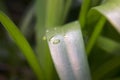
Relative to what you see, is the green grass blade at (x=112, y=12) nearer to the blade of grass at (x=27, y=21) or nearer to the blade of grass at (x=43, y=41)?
the blade of grass at (x=43, y=41)

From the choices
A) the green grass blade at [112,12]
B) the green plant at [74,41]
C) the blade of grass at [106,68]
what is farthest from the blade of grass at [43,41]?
the green grass blade at [112,12]

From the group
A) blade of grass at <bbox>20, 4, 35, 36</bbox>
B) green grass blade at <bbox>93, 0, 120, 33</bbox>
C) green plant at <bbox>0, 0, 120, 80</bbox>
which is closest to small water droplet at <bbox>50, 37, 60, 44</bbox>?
green plant at <bbox>0, 0, 120, 80</bbox>

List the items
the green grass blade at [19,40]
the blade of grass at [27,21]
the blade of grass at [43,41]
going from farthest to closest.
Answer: the blade of grass at [27,21]
the blade of grass at [43,41]
the green grass blade at [19,40]

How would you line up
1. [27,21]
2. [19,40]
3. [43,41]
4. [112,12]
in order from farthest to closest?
[27,21] < [43,41] < [19,40] < [112,12]

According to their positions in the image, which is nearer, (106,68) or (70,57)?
(70,57)

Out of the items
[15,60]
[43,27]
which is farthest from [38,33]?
[15,60]

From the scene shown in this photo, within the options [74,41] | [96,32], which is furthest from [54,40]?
[96,32]

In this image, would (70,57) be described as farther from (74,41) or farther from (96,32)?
(96,32)
